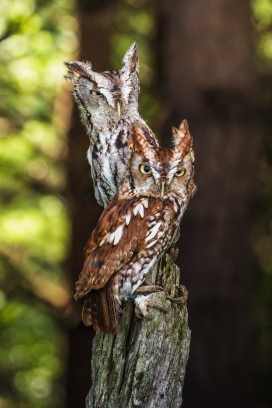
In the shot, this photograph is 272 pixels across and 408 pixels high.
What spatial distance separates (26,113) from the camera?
5.30 metres

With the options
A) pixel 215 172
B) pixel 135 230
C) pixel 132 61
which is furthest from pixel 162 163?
pixel 215 172

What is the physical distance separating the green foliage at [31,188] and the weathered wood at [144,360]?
2.82 meters

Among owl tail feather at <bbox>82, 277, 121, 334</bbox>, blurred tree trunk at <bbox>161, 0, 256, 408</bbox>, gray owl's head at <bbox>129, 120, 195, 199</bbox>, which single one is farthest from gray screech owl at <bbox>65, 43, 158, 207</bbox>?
blurred tree trunk at <bbox>161, 0, 256, 408</bbox>

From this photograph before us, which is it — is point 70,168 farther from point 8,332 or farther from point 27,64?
point 8,332

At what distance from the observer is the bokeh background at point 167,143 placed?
187 inches

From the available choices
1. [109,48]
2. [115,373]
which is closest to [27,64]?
[109,48]

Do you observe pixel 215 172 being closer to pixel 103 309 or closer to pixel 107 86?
pixel 107 86

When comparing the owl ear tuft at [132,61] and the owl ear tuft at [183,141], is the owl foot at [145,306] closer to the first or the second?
the owl ear tuft at [183,141]

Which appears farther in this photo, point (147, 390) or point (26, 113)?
point (26, 113)

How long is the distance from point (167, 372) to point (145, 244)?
587mm

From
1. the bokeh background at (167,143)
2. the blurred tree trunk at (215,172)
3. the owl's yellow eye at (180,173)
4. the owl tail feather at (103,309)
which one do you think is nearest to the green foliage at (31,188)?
the bokeh background at (167,143)

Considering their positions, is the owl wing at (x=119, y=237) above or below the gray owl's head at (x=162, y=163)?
below

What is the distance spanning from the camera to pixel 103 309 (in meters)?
2.48

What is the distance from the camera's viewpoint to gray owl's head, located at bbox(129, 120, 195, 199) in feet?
8.57
